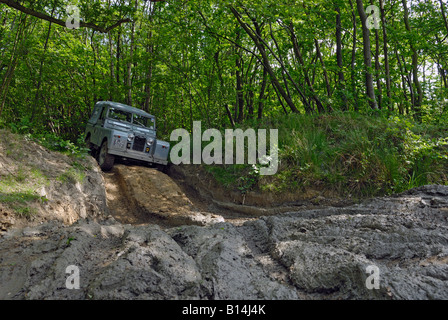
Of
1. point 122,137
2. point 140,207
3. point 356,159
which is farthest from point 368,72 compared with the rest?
point 122,137

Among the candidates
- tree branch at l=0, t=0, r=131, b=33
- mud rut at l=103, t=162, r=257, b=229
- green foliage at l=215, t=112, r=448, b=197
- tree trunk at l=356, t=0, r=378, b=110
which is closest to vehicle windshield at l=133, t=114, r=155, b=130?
mud rut at l=103, t=162, r=257, b=229

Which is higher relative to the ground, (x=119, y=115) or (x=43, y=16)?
(x=43, y=16)

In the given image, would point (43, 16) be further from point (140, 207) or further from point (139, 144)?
point (139, 144)

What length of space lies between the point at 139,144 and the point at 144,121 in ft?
5.03

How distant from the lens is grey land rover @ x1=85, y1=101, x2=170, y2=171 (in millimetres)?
8914

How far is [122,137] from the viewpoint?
8930 mm

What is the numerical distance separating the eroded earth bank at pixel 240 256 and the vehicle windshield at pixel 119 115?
5041mm

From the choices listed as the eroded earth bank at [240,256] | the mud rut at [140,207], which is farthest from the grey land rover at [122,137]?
the eroded earth bank at [240,256]

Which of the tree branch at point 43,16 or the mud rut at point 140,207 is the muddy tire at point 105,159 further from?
the tree branch at point 43,16

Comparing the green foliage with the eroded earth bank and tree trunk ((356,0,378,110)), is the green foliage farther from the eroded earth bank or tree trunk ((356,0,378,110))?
the eroded earth bank

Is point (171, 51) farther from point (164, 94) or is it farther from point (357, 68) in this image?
point (357, 68)

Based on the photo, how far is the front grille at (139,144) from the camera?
9242mm

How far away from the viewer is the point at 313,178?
655cm

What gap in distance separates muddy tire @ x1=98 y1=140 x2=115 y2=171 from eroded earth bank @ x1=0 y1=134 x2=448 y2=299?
12.3 ft
